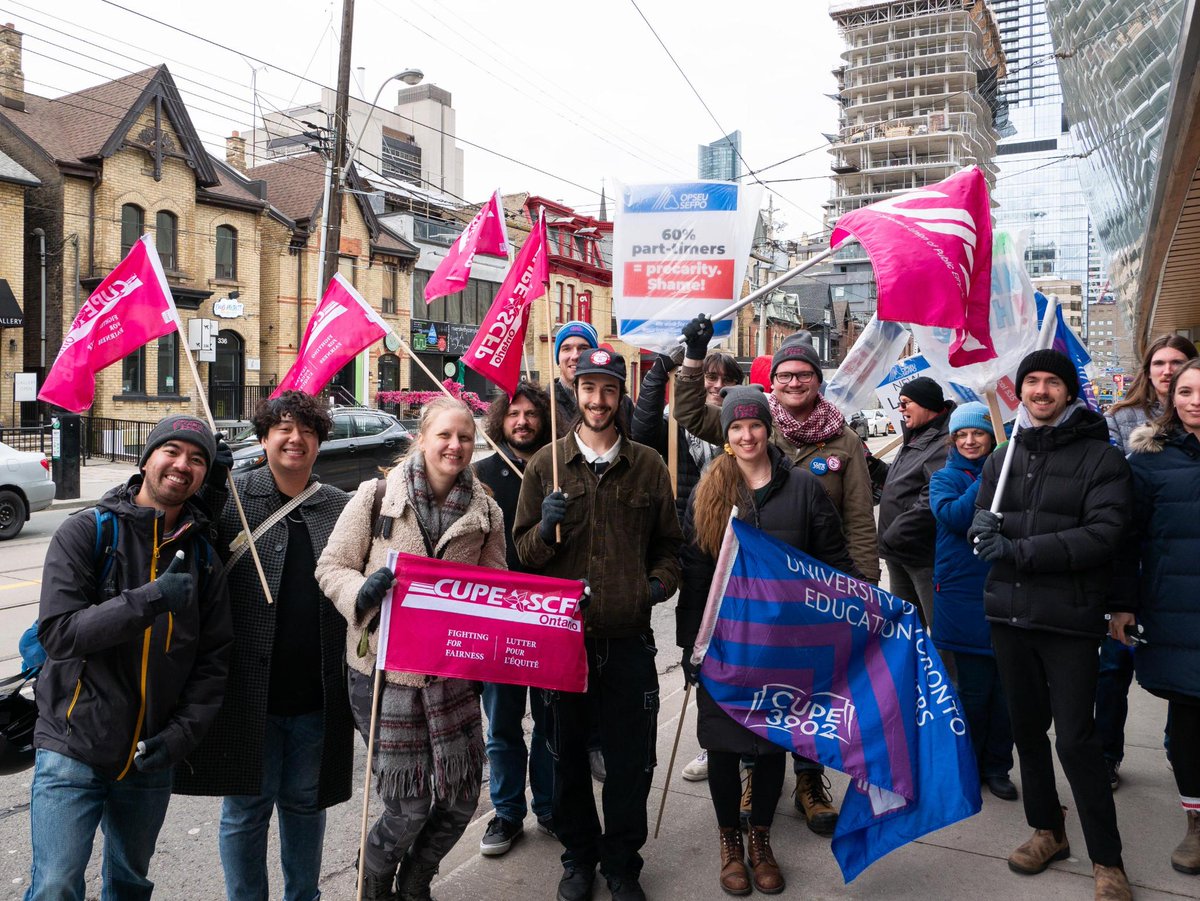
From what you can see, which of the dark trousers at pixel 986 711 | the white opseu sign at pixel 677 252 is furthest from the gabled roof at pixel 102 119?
the dark trousers at pixel 986 711

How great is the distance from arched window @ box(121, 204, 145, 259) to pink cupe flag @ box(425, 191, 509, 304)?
966 inches

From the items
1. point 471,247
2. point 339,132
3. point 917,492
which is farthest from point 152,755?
point 339,132

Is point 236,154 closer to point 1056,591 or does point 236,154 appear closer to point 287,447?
point 287,447

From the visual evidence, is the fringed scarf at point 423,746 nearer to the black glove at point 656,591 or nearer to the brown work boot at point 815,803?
the black glove at point 656,591

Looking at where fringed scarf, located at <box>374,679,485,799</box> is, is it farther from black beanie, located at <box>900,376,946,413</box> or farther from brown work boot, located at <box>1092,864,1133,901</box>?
black beanie, located at <box>900,376,946,413</box>

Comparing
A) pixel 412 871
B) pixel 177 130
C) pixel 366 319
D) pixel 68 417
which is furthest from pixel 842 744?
pixel 177 130

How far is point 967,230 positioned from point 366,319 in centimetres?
310

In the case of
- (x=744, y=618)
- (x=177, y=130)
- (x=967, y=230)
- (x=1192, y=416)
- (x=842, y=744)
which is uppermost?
(x=177, y=130)

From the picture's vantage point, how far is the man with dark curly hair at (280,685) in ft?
9.94

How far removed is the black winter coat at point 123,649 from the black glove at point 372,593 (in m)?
0.44

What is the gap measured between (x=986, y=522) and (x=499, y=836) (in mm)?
2400

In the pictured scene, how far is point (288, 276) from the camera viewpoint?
32.5 m

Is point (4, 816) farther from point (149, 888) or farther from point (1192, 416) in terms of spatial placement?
point (1192, 416)

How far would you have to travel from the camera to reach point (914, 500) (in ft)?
16.0
